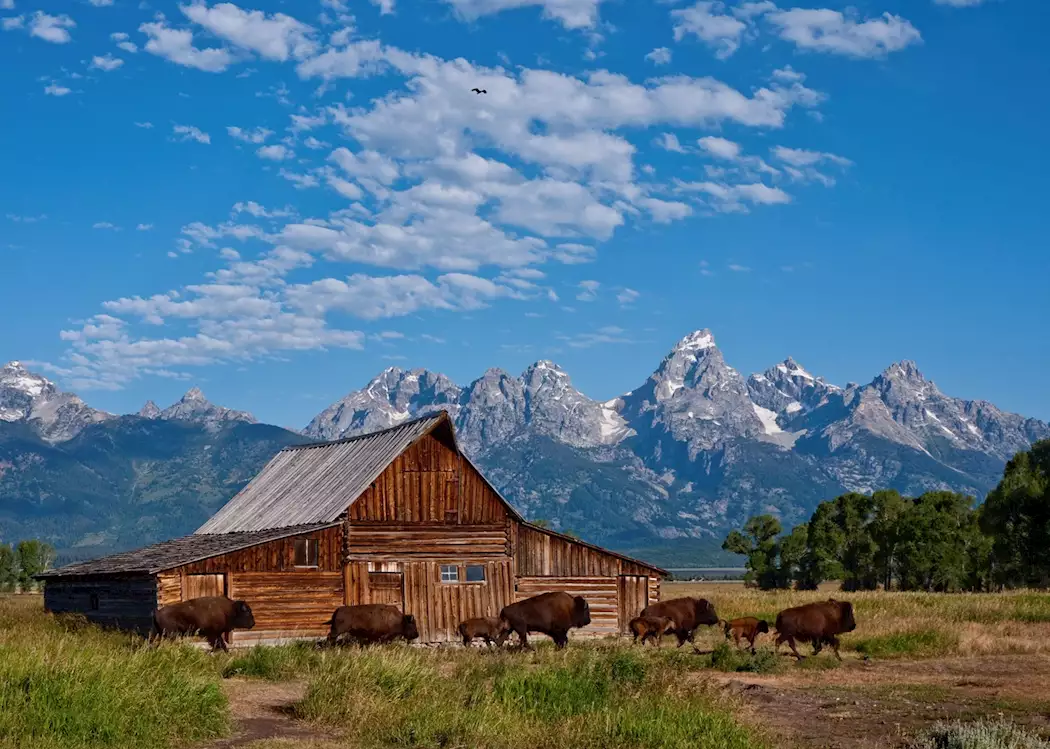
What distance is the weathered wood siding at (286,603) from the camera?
113 ft

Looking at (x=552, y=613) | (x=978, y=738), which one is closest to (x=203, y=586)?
(x=552, y=613)

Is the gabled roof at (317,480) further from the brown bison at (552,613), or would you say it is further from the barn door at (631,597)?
the barn door at (631,597)

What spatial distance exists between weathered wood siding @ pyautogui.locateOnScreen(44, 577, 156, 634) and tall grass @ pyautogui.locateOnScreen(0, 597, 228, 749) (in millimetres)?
15110

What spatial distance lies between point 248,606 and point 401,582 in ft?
18.2

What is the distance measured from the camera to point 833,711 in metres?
19.9

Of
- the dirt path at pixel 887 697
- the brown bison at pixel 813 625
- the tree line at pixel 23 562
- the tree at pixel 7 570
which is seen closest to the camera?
the dirt path at pixel 887 697

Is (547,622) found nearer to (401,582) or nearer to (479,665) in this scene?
(401,582)

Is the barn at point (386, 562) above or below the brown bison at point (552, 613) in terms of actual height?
above

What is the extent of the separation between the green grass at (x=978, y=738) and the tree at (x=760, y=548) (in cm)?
8413

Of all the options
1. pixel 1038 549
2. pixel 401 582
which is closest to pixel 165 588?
pixel 401 582

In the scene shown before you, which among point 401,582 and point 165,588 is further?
point 401,582

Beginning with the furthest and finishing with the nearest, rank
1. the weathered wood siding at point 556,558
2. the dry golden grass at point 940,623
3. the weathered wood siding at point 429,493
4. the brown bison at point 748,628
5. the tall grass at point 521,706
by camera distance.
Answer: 1. the weathered wood siding at point 556,558
2. the weathered wood siding at point 429,493
3. the brown bison at point 748,628
4. the dry golden grass at point 940,623
5. the tall grass at point 521,706

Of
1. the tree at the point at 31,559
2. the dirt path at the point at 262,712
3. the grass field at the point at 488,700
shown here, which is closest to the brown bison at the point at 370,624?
the grass field at the point at 488,700

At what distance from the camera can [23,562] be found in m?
104
